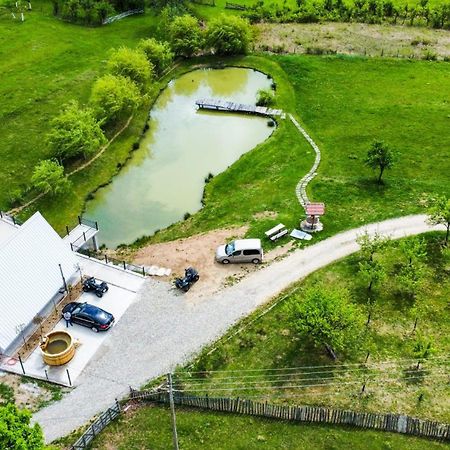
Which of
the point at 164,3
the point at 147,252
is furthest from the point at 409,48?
the point at 147,252

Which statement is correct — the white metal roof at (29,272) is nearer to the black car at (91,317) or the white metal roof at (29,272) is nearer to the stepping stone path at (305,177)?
the black car at (91,317)

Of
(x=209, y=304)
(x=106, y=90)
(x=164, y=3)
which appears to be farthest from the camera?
(x=164, y=3)

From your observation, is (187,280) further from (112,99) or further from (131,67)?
(131,67)

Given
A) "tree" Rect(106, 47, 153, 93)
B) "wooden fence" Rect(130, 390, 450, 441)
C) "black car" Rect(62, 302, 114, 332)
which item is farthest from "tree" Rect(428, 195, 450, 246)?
"tree" Rect(106, 47, 153, 93)

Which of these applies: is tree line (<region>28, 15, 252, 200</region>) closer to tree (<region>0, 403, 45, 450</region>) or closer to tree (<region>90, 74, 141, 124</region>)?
tree (<region>90, 74, 141, 124</region>)

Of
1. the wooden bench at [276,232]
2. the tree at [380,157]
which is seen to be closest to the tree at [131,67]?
the tree at [380,157]

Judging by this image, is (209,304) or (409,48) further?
(409,48)

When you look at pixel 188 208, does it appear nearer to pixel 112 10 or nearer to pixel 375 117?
pixel 375 117

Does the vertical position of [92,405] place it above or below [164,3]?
below
